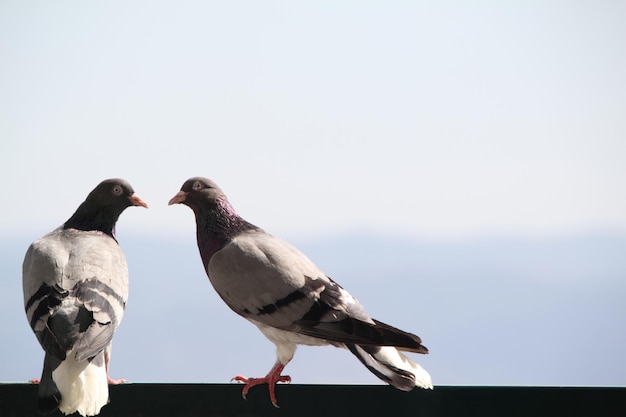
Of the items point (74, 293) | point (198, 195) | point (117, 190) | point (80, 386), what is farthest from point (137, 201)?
point (80, 386)

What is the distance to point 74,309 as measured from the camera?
8.98 feet

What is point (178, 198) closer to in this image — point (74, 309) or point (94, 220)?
point (94, 220)

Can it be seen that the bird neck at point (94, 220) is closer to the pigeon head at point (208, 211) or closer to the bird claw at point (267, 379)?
the pigeon head at point (208, 211)

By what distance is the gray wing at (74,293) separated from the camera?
8.72 feet

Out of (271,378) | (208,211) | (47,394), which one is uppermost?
(208,211)

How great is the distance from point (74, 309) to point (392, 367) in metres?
1.12

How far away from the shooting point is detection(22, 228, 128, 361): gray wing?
266 cm

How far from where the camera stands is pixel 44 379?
2549 mm

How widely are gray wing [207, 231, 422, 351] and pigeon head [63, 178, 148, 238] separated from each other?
551 mm

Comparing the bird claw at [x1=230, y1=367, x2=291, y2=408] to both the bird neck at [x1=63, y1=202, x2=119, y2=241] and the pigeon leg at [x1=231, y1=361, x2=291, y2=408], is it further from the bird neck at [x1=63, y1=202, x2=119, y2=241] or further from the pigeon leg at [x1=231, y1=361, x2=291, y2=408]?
the bird neck at [x1=63, y1=202, x2=119, y2=241]

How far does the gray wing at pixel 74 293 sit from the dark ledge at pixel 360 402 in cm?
24

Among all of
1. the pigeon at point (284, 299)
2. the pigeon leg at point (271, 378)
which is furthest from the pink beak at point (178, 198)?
the pigeon leg at point (271, 378)

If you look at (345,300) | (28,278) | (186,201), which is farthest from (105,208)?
(345,300)

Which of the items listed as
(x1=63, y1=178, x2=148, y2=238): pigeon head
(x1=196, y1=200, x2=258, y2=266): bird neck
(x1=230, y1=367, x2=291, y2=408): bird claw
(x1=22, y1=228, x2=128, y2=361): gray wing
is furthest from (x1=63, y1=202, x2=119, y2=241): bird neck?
(x1=230, y1=367, x2=291, y2=408): bird claw
